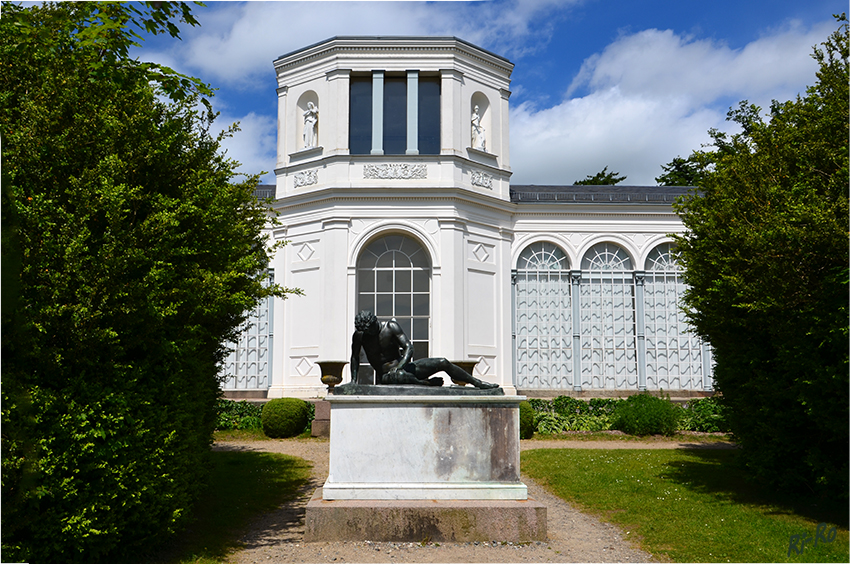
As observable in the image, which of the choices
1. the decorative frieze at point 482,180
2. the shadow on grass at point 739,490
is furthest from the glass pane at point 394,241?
the shadow on grass at point 739,490

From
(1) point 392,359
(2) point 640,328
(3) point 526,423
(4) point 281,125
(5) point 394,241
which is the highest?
(4) point 281,125

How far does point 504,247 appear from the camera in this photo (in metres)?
20.6

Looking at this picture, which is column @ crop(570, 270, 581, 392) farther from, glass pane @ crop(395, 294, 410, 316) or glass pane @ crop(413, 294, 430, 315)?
glass pane @ crop(395, 294, 410, 316)

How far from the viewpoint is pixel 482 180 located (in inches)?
794

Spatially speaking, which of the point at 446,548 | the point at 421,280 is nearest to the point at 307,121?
the point at 421,280

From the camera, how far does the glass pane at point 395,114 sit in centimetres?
2017

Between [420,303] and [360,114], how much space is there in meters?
6.06

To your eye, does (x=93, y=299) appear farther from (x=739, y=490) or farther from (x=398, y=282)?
(x=398, y=282)

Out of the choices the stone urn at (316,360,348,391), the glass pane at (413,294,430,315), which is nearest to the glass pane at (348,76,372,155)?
the glass pane at (413,294,430,315)

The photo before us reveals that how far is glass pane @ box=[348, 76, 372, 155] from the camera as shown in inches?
794

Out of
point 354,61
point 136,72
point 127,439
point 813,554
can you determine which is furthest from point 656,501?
point 354,61

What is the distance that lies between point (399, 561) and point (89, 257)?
161 inches

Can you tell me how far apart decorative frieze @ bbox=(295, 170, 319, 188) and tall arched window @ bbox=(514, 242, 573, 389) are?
6785mm

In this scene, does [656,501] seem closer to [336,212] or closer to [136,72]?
[136,72]
